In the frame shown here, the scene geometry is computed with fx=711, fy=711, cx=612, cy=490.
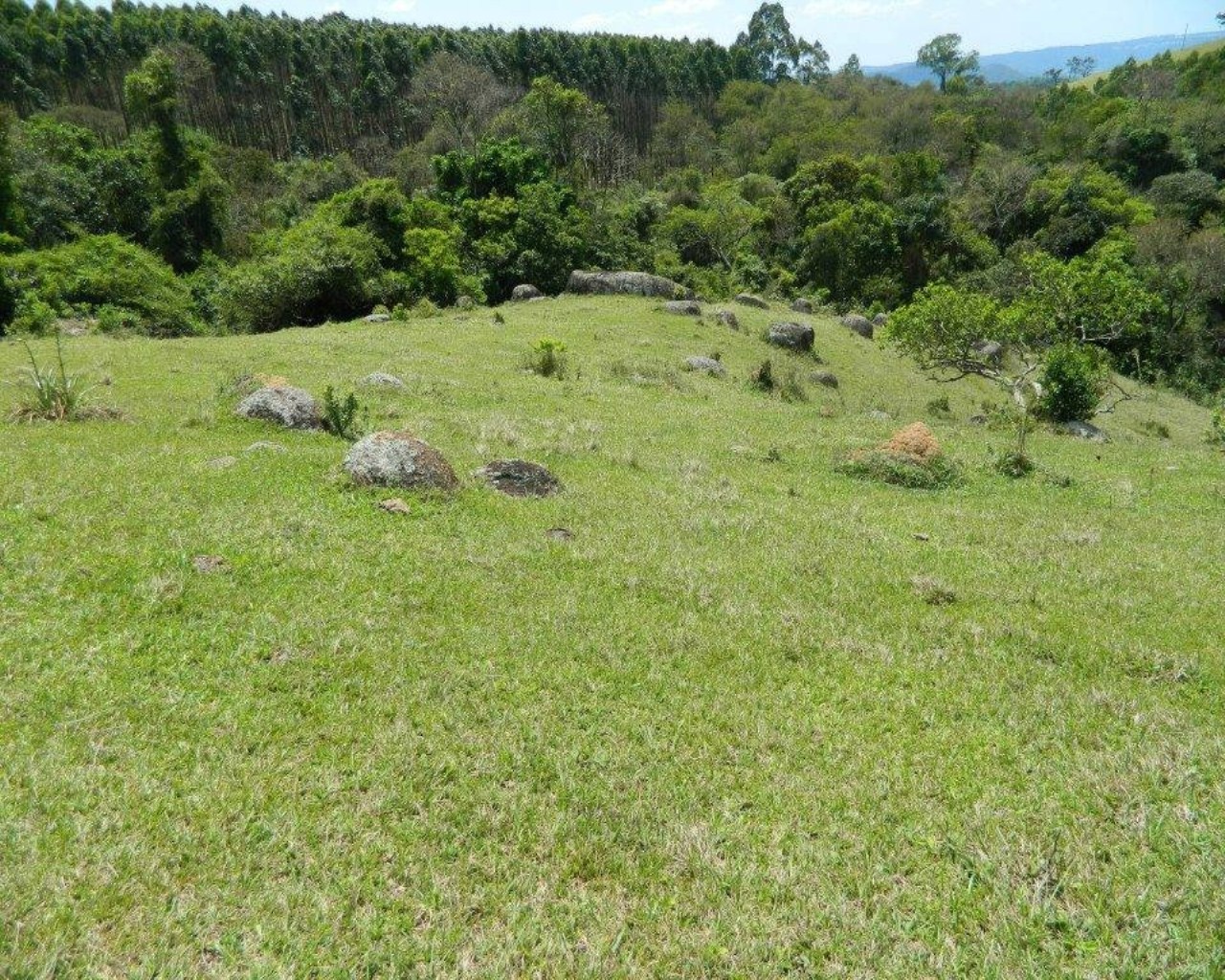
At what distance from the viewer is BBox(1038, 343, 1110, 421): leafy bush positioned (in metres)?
27.1

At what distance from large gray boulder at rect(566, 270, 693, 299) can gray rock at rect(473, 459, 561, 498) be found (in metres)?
35.3

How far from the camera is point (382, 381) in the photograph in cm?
2109

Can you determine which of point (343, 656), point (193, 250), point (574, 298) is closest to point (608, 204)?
point (574, 298)

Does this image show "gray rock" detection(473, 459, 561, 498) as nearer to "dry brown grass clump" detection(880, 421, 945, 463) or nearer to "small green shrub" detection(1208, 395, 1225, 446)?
"dry brown grass clump" detection(880, 421, 945, 463)

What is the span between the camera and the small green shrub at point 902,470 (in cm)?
1584

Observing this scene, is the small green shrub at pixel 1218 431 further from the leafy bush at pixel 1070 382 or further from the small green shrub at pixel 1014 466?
the small green shrub at pixel 1014 466

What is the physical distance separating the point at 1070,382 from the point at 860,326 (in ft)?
72.4

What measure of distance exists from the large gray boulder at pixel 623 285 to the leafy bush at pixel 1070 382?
2491cm

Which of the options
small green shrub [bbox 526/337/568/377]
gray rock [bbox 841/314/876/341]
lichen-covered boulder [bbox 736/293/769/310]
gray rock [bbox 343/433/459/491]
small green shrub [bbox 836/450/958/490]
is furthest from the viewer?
lichen-covered boulder [bbox 736/293/769/310]

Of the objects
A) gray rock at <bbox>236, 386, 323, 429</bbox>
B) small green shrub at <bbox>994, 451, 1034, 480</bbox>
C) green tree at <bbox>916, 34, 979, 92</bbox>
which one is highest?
green tree at <bbox>916, 34, 979, 92</bbox>

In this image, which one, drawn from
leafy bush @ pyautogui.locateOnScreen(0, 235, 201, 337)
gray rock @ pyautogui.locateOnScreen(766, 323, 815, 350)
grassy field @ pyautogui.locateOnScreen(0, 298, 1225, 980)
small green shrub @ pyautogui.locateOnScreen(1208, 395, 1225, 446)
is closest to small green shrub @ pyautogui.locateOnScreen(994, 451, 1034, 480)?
grassy field @ pyautogui.locateOnScreen(0, 298, 1225, 980)

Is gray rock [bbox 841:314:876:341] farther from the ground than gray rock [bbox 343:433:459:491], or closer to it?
closer to it

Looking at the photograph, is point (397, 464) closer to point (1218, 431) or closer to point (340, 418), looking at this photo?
point (340, 418)

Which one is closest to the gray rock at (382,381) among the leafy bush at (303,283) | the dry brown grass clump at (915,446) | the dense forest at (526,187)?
the dry brown grass clump at (915,446)
